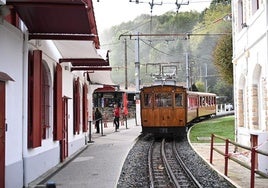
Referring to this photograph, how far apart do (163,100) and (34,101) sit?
13.6 m

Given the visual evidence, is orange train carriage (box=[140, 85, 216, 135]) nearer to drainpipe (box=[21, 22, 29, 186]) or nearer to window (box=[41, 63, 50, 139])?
window (box=[41, 63, 50, 139])

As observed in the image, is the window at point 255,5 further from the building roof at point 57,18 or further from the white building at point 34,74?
the building roof at point 57,18

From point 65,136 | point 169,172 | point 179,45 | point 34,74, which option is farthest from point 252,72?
point 179,45

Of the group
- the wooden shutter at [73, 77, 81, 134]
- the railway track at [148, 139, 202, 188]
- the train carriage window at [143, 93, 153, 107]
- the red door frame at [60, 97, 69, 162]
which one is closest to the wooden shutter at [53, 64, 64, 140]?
the red door frame at [60, 97, 69, 162]

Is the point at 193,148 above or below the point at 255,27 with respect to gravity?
below

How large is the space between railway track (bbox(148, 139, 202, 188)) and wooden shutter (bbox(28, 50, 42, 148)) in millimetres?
3018

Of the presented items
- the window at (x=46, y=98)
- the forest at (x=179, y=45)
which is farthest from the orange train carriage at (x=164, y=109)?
the forest at (x=179, y=45)

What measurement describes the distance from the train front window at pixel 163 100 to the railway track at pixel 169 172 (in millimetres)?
4854

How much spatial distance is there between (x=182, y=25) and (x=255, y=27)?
5365cm

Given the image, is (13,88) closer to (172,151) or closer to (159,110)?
(172,151)

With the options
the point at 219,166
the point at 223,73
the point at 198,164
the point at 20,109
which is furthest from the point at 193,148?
the point at 223,73

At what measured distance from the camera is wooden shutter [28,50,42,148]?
10172 millimetres

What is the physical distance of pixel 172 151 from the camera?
62.8 ft

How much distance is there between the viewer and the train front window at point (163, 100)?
23.2 meters
